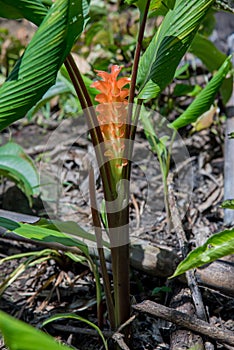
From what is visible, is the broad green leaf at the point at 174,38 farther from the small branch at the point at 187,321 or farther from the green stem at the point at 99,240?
the small branch at the point at 187,321

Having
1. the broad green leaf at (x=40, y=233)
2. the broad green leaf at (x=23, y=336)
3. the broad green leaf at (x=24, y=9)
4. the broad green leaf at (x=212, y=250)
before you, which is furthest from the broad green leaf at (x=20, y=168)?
the broad green leaf at (x=23, y=336)

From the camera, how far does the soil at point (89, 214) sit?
124 cm

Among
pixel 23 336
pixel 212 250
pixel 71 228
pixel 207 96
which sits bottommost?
pixel 23 336

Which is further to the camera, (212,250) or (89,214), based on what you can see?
(89,214)

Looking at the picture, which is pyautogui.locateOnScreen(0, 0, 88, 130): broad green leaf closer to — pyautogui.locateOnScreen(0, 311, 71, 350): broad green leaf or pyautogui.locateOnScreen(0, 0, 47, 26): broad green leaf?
pyautogui.locateOnScreen(0, 0, 47, 26): broad green leaf

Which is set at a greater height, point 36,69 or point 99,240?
point 36,69

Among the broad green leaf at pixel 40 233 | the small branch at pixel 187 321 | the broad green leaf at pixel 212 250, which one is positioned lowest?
the small branch at pixel 187 321

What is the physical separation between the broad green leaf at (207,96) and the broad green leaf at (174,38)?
398mm

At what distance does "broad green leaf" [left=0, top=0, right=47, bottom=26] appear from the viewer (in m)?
0.85

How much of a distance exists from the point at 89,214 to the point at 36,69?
0.99 metres

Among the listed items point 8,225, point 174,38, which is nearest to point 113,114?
point 174,38

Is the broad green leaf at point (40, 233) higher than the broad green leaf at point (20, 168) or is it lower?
lower

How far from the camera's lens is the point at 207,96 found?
138 cm

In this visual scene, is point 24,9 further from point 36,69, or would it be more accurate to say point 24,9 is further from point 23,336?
point 23,336
